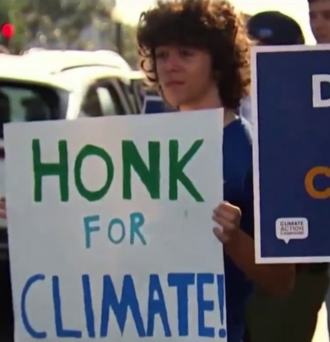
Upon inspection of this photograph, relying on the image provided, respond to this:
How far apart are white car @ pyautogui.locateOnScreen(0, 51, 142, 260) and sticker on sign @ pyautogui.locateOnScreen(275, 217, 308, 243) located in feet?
8.35

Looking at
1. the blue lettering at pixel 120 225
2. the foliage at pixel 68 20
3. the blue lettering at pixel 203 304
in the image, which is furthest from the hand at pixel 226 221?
the foliage at pixel 68 20

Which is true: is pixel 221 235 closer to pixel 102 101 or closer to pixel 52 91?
pixel 52 91

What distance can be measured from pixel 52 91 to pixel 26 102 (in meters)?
0.13

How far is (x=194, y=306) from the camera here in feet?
9.61

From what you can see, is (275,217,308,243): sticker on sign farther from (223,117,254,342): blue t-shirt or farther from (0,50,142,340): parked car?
(0,50,142,340): parked car

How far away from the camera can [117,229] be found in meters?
2.98

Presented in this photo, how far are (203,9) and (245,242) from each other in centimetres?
63

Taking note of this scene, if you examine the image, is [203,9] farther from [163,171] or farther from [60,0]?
[60,0]

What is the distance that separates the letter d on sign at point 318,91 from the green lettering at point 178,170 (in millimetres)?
282

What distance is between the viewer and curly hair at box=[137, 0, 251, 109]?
307 centimetres

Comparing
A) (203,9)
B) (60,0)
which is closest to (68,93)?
(203,9)

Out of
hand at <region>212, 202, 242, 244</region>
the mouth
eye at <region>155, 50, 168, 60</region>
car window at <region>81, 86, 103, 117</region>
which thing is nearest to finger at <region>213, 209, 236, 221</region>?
hand at <region>212, 202, 242, 244</region>

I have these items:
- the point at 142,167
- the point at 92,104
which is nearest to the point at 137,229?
the point at 142,167

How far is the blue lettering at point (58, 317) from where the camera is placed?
9.77 ft
